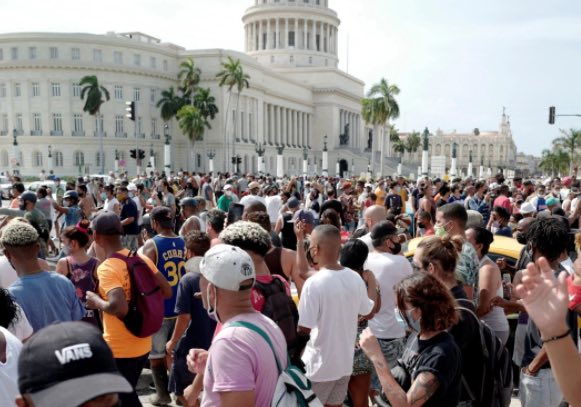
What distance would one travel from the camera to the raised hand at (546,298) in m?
2.07

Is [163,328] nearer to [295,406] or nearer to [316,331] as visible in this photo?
[316,331]

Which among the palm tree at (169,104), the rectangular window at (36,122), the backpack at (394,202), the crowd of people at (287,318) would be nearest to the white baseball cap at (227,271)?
the crowd of people at (287,318)

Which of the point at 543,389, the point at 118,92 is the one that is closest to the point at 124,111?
the point at 118,92

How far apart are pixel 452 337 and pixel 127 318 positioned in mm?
2527

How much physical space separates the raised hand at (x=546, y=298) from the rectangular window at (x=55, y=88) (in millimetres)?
67067

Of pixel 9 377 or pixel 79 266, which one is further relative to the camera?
pixel 79 266

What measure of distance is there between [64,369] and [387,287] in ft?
12.4

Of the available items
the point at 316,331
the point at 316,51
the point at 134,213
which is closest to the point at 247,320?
the point at 316,331

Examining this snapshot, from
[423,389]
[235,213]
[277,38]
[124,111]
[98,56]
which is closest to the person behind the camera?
[423,389]

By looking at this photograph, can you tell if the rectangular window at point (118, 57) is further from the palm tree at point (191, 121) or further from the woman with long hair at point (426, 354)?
the woman with long hair at point (426, 354)

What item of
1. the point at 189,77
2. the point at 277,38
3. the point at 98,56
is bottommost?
the point at 189,77

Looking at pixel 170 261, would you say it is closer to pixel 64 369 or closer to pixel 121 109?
pixel 64 369

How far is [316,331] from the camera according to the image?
13.1 feet

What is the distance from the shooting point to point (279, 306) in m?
3.69
